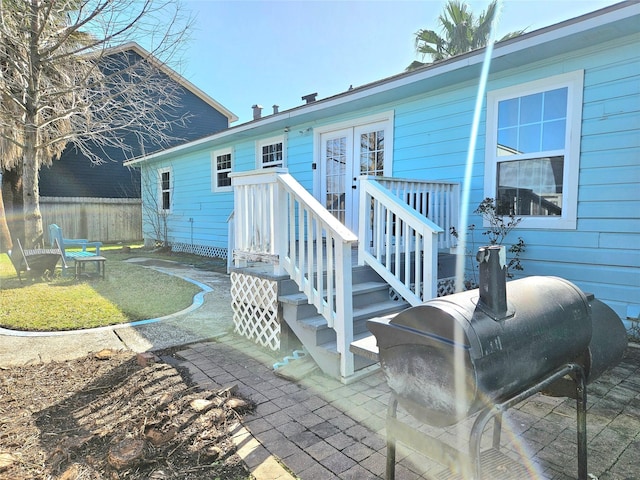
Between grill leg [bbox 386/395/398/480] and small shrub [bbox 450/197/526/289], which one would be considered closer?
grill leg [bbox 386/395/398/480]

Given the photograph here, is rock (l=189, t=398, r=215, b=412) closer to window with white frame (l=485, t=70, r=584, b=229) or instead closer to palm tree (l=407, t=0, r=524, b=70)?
window with white frame (l=485, t=70, r=584, b=229)

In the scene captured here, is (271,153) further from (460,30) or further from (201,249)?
(460,30)

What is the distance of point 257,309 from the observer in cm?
402

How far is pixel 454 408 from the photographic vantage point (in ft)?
4.69

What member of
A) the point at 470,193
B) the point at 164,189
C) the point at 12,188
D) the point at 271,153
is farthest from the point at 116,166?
the point at 470,193

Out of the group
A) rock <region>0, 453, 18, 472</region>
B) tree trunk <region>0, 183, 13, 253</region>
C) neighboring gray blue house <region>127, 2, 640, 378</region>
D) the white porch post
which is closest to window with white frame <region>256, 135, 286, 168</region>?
neighboring gray blue house <region>127, 2, 640, 378</region>

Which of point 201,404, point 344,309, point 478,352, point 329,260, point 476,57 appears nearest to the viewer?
point 478,352

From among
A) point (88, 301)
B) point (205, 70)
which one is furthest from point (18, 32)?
point (88, 301)

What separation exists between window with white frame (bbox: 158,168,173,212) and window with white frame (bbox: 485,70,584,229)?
419 inches

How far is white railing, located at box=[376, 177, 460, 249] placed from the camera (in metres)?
4.54

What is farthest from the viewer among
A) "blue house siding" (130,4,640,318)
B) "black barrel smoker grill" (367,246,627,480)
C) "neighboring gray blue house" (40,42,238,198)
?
"neighboring gray blue house" (40,42,238,198)

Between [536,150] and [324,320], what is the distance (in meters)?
3.34

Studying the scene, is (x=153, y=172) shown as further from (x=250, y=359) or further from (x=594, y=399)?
(x=594, y=399)

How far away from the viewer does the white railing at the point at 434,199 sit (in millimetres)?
4539
